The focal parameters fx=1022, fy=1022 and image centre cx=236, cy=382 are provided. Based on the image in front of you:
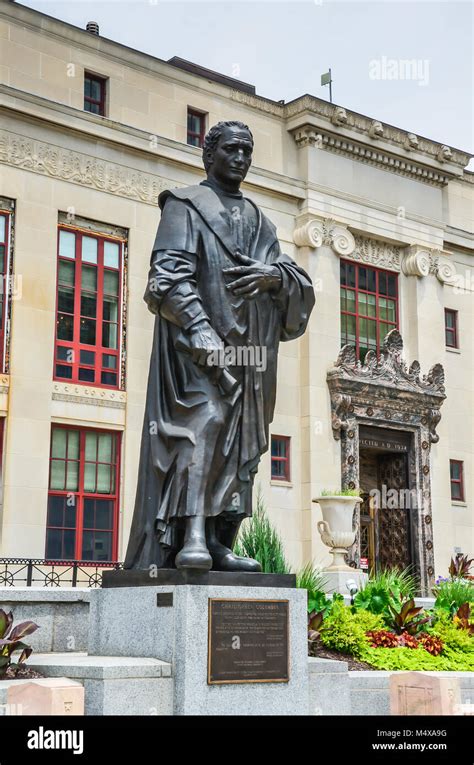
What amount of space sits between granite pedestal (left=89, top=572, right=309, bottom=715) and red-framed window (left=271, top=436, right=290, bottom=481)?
70.0 feet

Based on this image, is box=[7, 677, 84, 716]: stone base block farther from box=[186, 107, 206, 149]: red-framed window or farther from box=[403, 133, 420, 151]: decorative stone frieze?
box=[403, 133, 420, 151]: decorative stone frieze

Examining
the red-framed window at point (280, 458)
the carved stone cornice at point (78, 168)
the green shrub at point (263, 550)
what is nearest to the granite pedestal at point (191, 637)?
the green shrub at point (263, 550)

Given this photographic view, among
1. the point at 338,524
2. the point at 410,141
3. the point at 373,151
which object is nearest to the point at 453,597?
the point at 338,524

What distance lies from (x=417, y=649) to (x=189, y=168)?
19335 millimetres

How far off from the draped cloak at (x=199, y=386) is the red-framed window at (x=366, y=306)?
2337 centimetres

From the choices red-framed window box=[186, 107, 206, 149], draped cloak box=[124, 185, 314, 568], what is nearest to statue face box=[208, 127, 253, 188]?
draped cloak box=[124, 185, 314, 568]

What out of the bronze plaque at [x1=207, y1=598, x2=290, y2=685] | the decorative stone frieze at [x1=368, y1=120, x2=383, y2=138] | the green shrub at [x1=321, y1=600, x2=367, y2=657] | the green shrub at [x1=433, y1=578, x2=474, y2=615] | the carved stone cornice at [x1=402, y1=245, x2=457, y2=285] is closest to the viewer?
the bronze plaque at [x1=207, y1=598, x2=290, y2=685]

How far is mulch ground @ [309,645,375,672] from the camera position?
11.9m

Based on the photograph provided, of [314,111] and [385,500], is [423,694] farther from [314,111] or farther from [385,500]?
[385,500]

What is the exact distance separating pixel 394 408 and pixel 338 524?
8.44m
